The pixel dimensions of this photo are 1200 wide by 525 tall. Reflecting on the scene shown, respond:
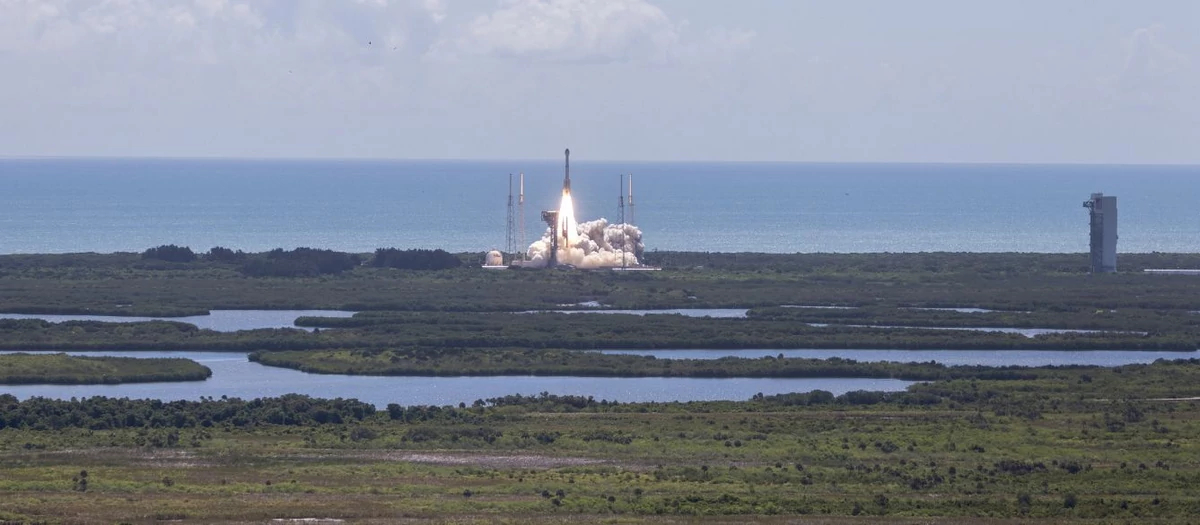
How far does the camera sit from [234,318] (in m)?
94.9

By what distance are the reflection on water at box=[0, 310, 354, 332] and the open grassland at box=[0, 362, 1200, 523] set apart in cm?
2972

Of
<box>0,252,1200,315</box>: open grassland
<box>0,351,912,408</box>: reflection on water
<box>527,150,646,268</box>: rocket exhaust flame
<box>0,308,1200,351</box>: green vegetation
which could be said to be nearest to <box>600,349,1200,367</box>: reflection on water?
<box>0,308,1200,351</box>: green vegetation

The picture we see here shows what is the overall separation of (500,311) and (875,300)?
813 inches

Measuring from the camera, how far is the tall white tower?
116m

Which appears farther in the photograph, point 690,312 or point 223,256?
point 223,256

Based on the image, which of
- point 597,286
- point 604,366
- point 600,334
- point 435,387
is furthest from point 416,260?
point 435,387

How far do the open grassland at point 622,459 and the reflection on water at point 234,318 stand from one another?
2972 centimetres

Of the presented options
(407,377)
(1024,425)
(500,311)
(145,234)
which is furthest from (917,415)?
(145,234)

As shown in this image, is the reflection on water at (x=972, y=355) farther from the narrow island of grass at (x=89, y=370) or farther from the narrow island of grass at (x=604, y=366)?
the narrow island of grass at (x=89, y=370)

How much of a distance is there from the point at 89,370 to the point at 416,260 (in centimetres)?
4871

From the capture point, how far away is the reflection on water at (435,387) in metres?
67.5

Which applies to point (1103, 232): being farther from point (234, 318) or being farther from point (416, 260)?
point (234, 318)

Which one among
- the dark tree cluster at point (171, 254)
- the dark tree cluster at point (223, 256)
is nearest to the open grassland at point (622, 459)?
the dark tree cluster at point (223, 256)

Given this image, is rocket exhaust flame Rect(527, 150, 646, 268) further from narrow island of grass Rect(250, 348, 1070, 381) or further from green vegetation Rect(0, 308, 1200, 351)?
narrow island of grass Rect(250, 348, 1070, 381)
